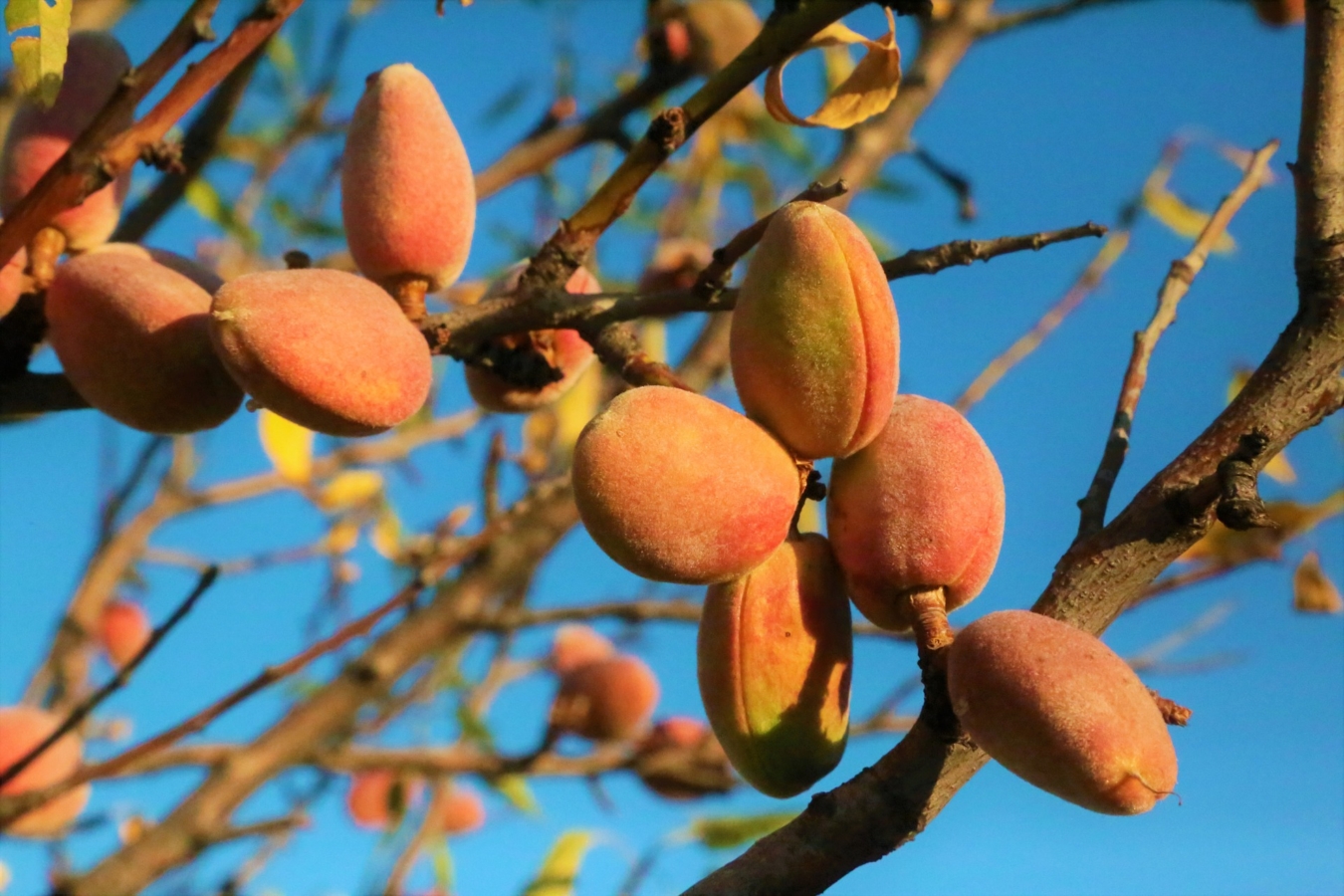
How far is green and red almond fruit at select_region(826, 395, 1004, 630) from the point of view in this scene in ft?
2.37

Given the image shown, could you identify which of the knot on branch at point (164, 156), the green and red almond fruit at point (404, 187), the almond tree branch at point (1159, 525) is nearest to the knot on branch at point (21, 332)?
the knot on branch at point (164, 156)

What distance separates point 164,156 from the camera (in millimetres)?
956

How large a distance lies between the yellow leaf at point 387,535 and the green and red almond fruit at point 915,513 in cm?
157

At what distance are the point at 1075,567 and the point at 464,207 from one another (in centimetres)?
55

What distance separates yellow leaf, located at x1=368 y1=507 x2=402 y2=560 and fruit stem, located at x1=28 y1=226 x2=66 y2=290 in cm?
127

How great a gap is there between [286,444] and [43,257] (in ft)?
2.81

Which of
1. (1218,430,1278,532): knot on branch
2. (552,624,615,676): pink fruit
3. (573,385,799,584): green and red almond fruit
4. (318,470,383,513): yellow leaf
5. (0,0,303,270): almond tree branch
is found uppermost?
(0,0,303,270): almond tree branch

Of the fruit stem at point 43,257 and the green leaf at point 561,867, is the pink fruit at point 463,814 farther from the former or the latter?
the fruit stem at point 43,257

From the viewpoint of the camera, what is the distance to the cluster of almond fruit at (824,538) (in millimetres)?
613

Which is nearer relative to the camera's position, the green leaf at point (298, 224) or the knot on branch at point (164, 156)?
the knot on branch at point (164, 156)

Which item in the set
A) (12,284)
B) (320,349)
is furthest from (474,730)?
(320,349)

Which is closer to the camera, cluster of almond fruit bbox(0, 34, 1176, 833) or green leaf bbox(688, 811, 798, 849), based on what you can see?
cluster of almond fruit bbox(0, 34, 1176, 833)

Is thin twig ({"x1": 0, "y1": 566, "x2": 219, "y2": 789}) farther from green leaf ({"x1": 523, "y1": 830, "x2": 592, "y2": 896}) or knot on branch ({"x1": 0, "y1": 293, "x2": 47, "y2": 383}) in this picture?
green leaf ({"x1": 523, "y1": 830, "x2": 592, "y2": 896})

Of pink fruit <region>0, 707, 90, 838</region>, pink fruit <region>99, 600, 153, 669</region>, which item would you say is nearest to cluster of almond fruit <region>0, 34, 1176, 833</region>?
pink fruit <region>0, 707, 90, 838</region>
